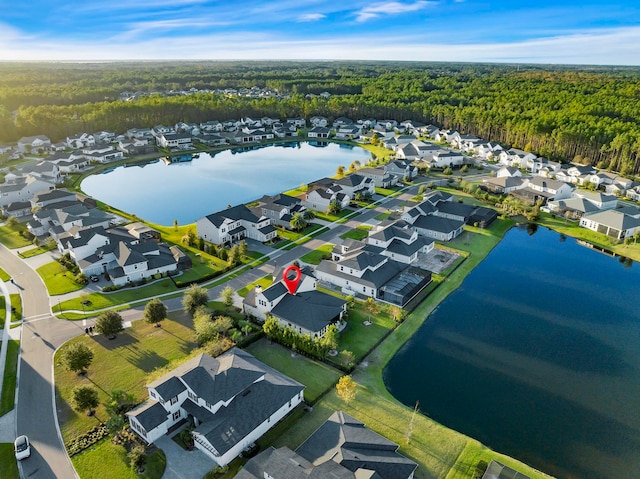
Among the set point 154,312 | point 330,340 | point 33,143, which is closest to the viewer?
point 330,340

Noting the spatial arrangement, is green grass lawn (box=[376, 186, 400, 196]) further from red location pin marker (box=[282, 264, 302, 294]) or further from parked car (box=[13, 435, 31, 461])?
parked car (box=[13, 435, 31, 461])

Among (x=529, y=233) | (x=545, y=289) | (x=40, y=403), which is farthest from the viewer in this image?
(x=529, y=233)

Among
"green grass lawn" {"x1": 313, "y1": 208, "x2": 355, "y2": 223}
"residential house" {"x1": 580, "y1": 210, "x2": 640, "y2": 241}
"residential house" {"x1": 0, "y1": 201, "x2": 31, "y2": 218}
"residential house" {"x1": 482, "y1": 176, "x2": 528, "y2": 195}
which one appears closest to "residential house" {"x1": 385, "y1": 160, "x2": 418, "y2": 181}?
"residential house" {"x1": 482, "y1": 176, "x2": 528, "y2": 195}

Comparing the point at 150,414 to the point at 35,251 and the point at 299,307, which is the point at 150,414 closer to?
the point at 299,307

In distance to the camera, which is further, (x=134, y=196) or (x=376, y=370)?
(x=134, y=196)

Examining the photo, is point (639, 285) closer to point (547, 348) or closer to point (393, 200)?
point (547, 348)

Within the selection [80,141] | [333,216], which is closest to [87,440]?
[333,216]

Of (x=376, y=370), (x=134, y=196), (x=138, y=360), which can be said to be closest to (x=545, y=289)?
(x=376, y=370)
